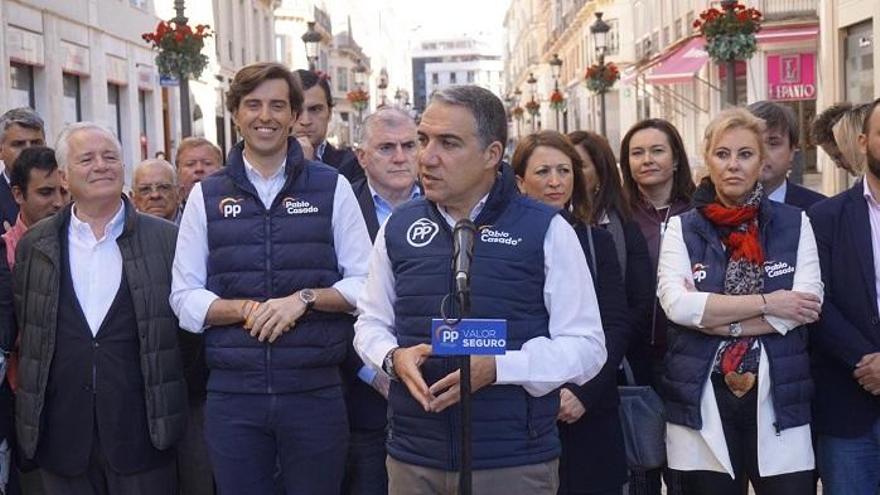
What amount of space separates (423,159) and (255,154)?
1.13 meters

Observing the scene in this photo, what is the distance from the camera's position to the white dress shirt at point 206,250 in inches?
168

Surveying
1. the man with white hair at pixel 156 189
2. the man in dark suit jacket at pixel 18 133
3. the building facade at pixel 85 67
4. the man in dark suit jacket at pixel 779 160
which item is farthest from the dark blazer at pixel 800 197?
the building facade at pixel 85 67

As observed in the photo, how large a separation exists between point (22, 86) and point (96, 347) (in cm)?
1674

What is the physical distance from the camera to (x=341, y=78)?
74.8 metres

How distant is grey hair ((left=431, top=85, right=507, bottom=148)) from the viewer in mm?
3568

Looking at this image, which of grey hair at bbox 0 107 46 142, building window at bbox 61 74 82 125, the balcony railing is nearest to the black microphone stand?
grey hair at bbox 0 107 46 142

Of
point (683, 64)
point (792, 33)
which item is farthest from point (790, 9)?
point (683, 64)

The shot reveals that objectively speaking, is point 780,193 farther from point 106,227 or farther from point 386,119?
point 106,227

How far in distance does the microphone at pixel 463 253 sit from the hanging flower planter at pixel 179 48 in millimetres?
16713

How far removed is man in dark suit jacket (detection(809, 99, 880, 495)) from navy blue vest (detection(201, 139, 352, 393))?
1.94m

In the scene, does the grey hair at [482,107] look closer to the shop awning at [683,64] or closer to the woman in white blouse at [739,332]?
the woman in white blouse at [739,332]

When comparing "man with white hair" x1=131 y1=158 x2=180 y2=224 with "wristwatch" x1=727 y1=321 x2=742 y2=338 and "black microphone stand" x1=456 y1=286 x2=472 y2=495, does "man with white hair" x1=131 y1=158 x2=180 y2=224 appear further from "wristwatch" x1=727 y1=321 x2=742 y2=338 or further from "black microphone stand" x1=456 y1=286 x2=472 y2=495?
"black microphone stand" x1=456 y1=286 x2=472 y2=495

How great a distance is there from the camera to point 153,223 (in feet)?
15.5

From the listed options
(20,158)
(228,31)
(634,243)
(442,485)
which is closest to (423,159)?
(442,485)
